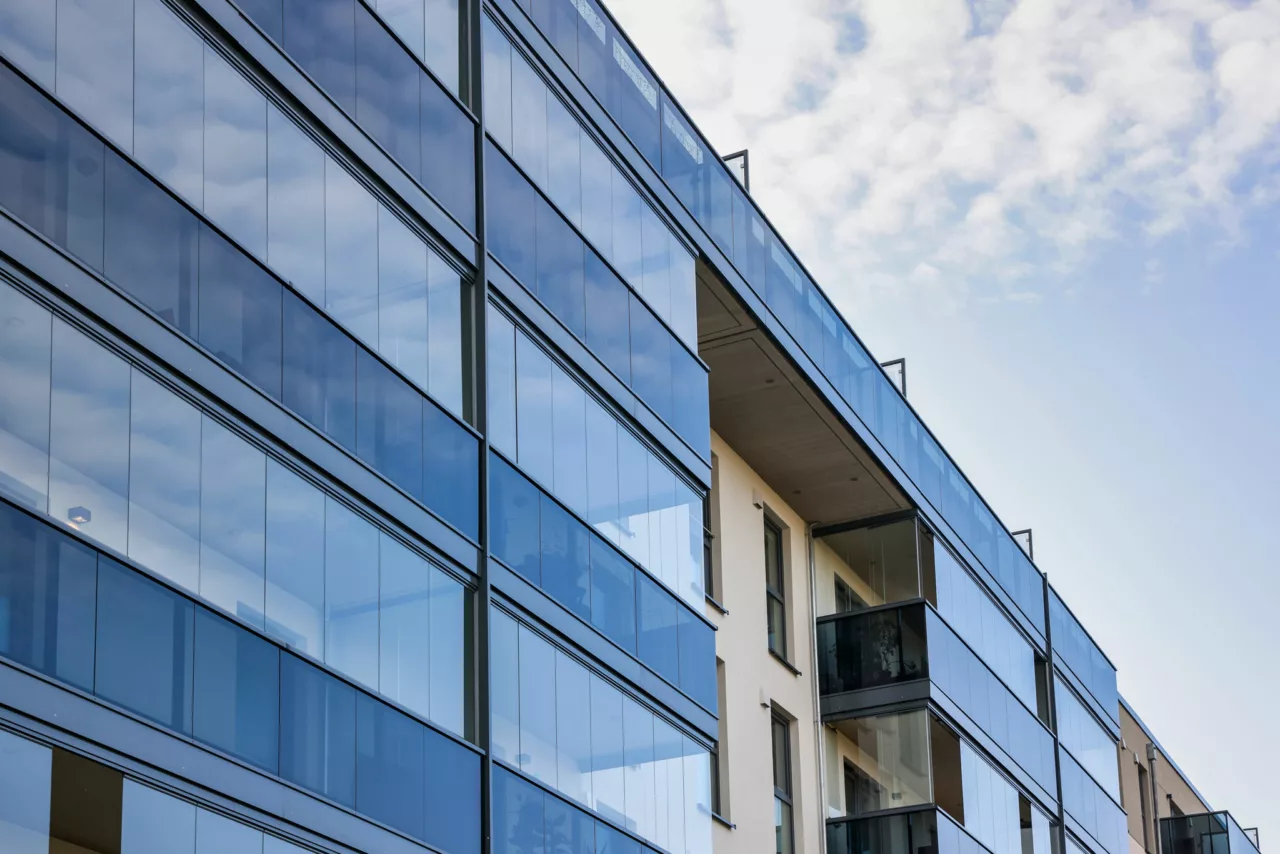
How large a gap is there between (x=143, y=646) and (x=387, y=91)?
247 inches

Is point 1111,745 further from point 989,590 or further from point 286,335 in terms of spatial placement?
point 286,335

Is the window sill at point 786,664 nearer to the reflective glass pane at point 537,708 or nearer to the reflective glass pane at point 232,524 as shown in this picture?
the reflective glass pane at point 537,708

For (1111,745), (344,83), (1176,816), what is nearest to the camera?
(344,83)

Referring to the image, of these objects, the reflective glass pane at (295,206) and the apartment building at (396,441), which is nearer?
the apartment building at (396,441)

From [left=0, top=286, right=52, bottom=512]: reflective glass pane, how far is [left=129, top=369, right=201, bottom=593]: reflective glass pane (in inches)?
31.4

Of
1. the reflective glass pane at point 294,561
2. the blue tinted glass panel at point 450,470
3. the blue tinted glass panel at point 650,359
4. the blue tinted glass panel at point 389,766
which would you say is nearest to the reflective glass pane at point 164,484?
the reflective glass pane at point 294,561

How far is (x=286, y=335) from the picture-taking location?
14.5 metres

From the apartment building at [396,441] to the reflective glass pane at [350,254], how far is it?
0.11 ft

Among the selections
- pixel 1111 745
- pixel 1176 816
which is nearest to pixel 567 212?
pixel 1111 745

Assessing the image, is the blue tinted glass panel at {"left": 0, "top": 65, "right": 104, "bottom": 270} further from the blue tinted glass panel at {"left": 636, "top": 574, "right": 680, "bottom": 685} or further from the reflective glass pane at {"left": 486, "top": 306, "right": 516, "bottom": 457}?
the blue tinted glass panel at {"left": 636, "top": 574, "right": 680, "bottom": 685}

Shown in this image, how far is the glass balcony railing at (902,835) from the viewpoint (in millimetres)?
26317

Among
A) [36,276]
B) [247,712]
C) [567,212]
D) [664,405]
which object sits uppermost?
[567,212]

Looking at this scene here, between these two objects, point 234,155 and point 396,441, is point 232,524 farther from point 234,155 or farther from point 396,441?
point 234,155

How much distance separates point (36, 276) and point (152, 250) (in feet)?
3.96
